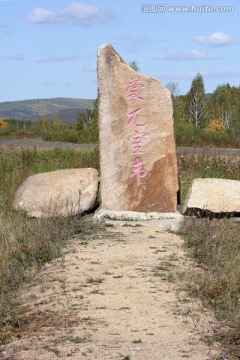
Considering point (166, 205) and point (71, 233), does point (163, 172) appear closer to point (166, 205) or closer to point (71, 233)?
point (166, 205)

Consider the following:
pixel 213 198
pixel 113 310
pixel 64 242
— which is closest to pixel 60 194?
pixel 213 198

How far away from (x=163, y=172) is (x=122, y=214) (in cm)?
82

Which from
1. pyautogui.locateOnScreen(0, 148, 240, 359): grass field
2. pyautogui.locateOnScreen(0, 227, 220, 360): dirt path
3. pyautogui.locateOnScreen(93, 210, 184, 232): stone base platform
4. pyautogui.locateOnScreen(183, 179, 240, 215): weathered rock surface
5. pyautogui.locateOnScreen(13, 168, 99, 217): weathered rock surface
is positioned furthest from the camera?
pyautogui.locateOnScreen(13, 168, 99, 217): weathered rock surface

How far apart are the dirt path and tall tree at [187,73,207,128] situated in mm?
32281

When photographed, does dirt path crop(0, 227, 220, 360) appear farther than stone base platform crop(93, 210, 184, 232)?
No

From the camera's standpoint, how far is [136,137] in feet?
34.3

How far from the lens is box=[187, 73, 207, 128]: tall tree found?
130 ft

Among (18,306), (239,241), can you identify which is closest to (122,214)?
(239,241)

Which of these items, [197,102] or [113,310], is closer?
[113,310]

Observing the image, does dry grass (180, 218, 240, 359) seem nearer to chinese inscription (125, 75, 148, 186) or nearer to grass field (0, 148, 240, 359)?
grass field (0, 148, 240, 359)

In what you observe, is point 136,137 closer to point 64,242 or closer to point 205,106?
point 64,242

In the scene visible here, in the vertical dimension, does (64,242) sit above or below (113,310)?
above

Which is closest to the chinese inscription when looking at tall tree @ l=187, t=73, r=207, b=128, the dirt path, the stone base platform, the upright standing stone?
the upright standing stone

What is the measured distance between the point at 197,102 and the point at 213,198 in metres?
30.1
